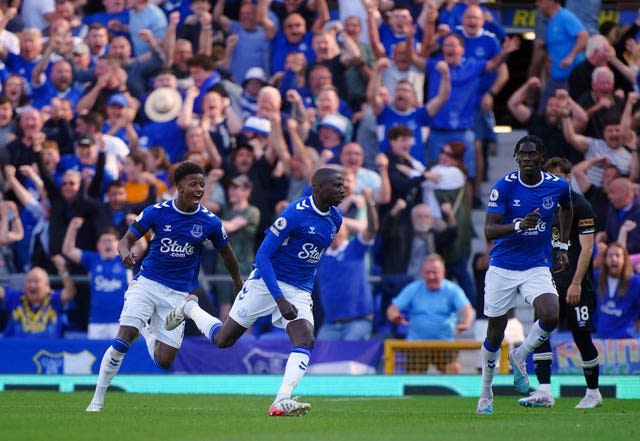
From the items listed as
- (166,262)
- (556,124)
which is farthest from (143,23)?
(166,262)

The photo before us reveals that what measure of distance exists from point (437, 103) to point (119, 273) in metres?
5.41

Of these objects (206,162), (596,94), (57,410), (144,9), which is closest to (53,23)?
(144,9)

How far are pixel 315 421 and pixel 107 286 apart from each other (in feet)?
27.4

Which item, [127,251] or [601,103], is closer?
[127,251]

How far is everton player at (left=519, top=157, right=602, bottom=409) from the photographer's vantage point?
1327 centimetres

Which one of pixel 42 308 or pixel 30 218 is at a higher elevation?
pixel 30 218

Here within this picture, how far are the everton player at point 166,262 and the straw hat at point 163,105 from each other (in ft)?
26.5

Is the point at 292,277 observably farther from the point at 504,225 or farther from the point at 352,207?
the point at 352,207

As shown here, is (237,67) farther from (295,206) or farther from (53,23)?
(295,206)

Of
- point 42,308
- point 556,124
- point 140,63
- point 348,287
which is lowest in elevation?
point 42,308

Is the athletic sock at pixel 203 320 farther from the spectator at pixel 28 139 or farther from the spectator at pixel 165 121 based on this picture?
the spectator at pixel 28 139

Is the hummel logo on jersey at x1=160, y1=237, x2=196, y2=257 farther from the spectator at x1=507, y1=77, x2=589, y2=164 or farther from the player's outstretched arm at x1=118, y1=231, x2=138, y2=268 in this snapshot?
the spectator at x1=507, y1=77, x2=589, y2=164

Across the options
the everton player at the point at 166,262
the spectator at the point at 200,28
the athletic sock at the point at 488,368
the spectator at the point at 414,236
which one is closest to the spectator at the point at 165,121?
the spectator at the point at 200,28

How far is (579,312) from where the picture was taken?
1344 centimetres
